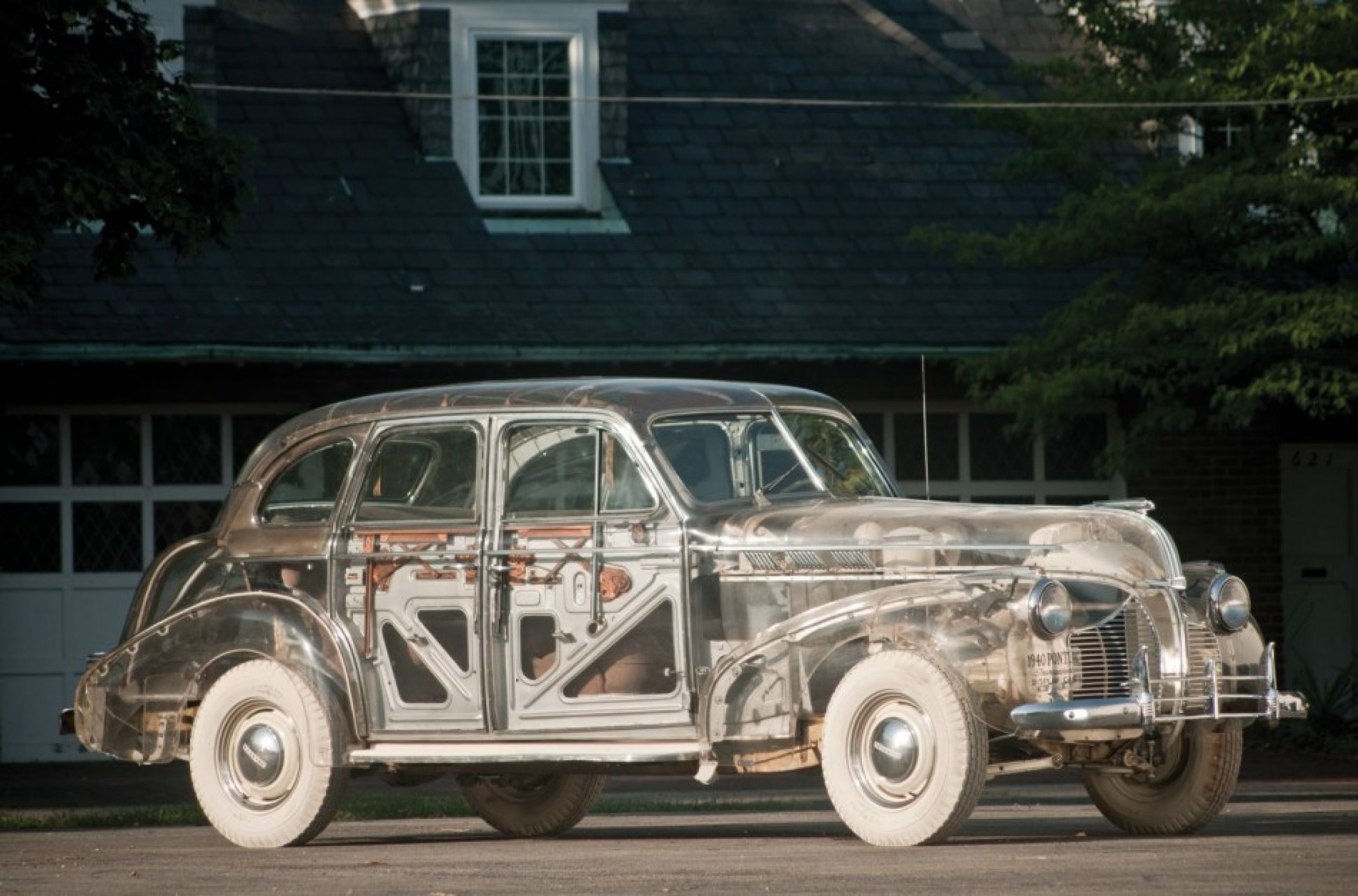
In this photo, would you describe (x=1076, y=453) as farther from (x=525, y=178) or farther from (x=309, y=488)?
(x=309, y=488)

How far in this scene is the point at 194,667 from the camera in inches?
440

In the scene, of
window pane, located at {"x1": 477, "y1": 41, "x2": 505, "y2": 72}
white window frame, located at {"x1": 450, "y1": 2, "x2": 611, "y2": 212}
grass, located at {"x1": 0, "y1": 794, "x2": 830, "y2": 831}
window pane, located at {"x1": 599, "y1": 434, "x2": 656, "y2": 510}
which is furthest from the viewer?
window pane, located at {"x1": 477, "y1": 41, "x2": 505, "y2": 72}

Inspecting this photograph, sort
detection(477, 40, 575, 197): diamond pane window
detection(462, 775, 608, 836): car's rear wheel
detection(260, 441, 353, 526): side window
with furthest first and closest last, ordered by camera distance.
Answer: detection(477, 40, 575, 197): diamond pane window
detection(462, 775, 608, 836): car's rear wheel
detection(260, 441, 353, 526): side window

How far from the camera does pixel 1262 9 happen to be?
55.5ft

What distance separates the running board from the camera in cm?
1011

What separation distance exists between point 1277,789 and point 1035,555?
582cm

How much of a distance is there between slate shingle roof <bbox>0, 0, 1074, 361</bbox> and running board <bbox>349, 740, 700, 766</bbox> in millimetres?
7644

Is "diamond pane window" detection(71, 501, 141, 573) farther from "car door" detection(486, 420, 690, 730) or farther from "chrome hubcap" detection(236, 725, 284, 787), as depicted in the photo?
"car door" detection(486, 420, 690, 730)

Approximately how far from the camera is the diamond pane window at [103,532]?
1855 centimetres

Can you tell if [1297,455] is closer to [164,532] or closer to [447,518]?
[164,532]

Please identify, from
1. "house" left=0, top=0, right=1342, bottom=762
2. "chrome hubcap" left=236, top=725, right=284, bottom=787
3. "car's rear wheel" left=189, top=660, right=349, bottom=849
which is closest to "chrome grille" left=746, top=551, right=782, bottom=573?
"car's rear wheel" left=189, top=660, right=349, bottom=849

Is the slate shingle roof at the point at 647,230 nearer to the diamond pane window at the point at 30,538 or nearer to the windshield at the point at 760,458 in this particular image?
the diamond pane window at the point at 30,538

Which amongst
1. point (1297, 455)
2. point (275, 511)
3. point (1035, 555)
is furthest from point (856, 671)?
point (1297, 455)

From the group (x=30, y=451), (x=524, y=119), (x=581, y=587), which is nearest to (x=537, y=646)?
(x=581, y=587)
